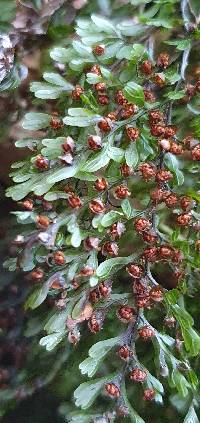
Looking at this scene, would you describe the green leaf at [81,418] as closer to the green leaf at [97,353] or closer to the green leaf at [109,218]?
the green leaf at [97,353]

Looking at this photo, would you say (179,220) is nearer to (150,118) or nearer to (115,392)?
(150,118)

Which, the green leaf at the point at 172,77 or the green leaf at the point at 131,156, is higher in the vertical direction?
the green leaf at the point at 172,77

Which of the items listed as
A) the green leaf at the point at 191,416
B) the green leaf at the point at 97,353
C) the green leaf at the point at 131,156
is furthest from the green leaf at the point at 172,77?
the green leaf at the point at 191,416

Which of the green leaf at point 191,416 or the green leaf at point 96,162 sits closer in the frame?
the green leaf at point 96,162

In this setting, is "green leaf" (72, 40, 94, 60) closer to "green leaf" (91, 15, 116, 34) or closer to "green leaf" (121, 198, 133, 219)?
"green leaf" (91, 15, 116, 34)

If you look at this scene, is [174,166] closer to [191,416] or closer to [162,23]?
[162,23]

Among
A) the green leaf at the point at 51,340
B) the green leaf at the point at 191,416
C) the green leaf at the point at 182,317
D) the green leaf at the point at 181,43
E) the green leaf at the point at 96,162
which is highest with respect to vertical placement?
the green leaf at the point at 181,43

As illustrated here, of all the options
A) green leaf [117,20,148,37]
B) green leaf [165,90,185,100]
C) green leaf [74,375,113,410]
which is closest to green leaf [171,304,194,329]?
green leaf [74,375,113,410]
